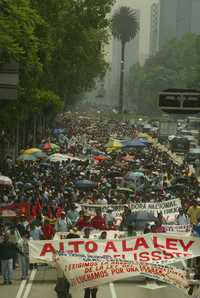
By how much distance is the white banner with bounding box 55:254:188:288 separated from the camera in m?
17.3

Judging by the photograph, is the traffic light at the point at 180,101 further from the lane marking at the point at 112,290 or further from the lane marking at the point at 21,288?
the lane marking at the point at 21,288

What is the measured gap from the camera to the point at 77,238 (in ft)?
66.0

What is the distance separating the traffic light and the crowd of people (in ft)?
17.5

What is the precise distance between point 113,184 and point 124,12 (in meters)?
155

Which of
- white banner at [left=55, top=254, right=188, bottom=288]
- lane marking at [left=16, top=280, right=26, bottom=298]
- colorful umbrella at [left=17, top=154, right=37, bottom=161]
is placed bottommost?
colorful umbrella at [left=17, top=154, right=37, bottom=161]

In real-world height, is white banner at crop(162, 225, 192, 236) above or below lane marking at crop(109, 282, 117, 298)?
below

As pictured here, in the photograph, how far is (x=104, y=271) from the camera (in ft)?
58.0

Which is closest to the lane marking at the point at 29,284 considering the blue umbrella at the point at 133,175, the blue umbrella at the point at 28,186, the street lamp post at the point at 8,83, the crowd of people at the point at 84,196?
the crowd of people at the point at 84,196

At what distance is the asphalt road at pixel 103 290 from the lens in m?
20.0

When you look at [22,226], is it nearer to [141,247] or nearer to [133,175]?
[141,247]

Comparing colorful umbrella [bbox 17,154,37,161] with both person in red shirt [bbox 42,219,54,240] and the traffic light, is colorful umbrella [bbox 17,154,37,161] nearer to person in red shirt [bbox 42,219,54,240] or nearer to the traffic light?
person in red shirt [bbox 42,219,54,240]

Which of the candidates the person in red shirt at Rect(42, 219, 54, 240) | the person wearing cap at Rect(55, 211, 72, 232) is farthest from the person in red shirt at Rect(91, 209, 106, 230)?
the person in red shirt at Rect(42, 219, 54, 240)

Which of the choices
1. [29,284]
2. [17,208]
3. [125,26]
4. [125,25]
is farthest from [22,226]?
[125,26]

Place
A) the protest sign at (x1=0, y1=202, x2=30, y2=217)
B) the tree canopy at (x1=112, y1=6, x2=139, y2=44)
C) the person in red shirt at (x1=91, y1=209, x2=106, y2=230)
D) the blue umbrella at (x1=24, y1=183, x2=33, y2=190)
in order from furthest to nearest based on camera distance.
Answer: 1. the tree canopy at (x1=112, y1=6, x2=139, y2=44)
2. the blue umbrella at (x1=24, y1=183, x2=33, y2=190)
3. the protest sign at (x1=0, y1=202, x2=30, y2=217)
4. the person in red shirt at (x1=91, y1=209, x2=106, y2=230)
